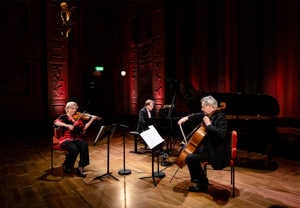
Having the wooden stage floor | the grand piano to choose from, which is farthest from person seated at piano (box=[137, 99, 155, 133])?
the wooden stage floor

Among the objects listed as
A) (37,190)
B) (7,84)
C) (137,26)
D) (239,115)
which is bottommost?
(37,190)

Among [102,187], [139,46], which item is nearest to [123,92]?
[139,46]

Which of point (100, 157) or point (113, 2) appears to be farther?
point (113, 2)

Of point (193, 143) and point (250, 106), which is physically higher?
point (250, 106)

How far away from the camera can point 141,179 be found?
4016mm

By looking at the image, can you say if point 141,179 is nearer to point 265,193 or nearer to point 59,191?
point 59,191

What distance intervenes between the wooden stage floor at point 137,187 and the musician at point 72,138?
216 millimetres

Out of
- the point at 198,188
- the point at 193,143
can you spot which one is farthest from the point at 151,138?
the point at 198,188

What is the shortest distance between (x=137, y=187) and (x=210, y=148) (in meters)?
1.18

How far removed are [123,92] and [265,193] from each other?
8659 mm

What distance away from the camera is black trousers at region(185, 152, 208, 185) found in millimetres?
3309

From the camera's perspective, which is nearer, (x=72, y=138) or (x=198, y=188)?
(x=198, y=188)

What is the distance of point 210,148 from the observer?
329 centimetres

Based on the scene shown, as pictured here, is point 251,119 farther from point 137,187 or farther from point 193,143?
point 137,187
